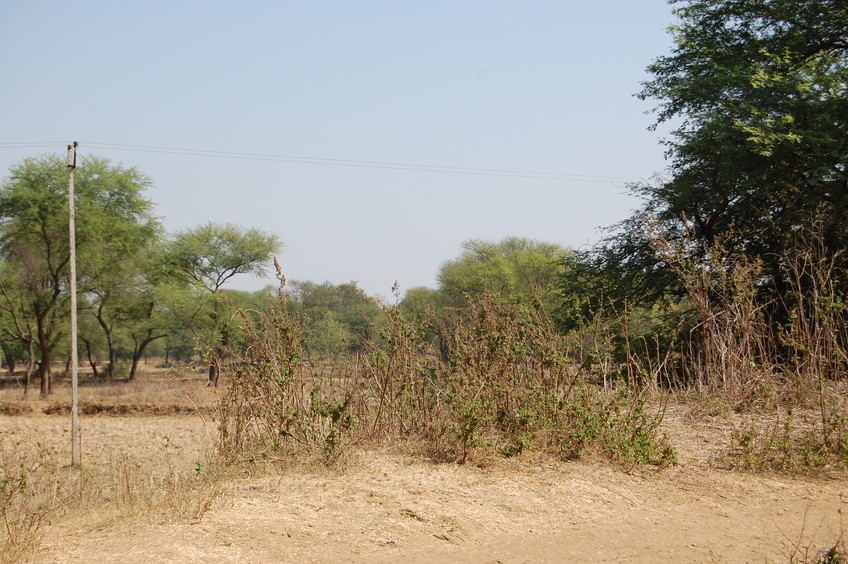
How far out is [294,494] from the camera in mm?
5051

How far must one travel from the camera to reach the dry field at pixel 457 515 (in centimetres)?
410

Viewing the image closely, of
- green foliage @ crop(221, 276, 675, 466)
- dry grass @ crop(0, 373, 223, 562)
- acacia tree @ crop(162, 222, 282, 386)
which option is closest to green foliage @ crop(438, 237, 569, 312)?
acacia tree @ crop(162, 222, 282, 386)

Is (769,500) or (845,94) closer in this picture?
(769,500)

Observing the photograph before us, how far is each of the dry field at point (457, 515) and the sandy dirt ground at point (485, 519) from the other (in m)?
0.01

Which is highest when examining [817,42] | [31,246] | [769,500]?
[817,42]

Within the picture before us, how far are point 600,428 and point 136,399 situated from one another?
950 inches

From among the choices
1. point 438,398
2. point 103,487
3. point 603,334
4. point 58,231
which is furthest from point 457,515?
point 58,231

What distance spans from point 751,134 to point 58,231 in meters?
25.5

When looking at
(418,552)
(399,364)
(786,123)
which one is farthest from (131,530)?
(786,123)

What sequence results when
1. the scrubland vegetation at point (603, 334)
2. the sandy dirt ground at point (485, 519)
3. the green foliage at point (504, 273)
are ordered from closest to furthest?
1. the sandy dirt ground at point (485, 519)
2. the scrubland vegetation at point (603, 334)
3. the green foliage at point (504, 273)

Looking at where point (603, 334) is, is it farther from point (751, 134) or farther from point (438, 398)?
point (751, 134)

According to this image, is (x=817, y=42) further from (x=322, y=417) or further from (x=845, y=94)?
(x=322, y=417)

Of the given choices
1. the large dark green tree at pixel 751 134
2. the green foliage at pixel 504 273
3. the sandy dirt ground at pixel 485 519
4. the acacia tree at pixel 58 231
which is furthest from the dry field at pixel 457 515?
the green foliage at pixel 504 273

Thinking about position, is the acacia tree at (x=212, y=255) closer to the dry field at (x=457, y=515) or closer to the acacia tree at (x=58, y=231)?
the acacia tree at (x=58, y=231)
